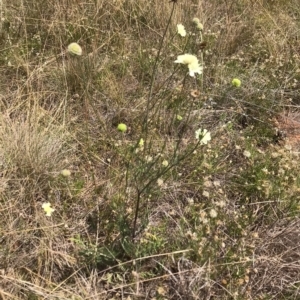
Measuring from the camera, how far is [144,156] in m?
1.96

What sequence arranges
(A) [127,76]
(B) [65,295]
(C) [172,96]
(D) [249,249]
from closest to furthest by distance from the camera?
(B) [65,295]
(D) [249,249]
(C) [172,96]
(A) [127,76]

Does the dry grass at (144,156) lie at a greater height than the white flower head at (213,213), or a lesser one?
lesser

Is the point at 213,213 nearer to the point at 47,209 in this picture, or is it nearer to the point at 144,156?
the point at 144,156

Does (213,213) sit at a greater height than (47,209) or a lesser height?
greater

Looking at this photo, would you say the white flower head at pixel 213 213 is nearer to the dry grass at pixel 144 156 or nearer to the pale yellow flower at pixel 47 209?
the dry grass at pixel 144 156

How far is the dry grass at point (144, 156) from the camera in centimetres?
176

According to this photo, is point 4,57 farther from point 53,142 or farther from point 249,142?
point 249,142

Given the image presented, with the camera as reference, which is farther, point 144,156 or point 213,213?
point 144,156

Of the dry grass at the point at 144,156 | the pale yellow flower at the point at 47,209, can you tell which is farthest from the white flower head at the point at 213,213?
the pale yellow flower at the point at 47,209

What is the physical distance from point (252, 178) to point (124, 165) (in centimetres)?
59

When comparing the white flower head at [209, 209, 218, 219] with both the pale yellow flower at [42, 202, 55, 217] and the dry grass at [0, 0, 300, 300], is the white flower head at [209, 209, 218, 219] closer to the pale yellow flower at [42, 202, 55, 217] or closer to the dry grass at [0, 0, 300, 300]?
the dry grass at [0, 0, 300, 300]

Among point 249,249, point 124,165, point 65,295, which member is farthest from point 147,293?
point 124,165

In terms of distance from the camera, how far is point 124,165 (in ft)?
7.16

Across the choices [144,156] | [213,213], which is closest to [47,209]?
[144,156]
